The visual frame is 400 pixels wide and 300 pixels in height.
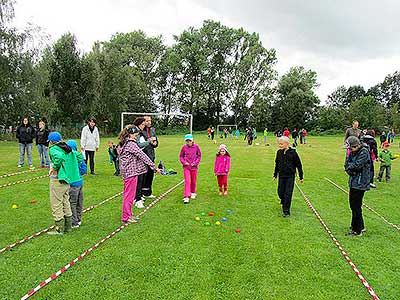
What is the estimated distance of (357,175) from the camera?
5.79 metres

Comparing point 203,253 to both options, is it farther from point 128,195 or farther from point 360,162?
point 360,162

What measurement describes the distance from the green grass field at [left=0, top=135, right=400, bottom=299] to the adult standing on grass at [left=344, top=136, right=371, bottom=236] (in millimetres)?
307

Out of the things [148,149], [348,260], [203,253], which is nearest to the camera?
[348,260]

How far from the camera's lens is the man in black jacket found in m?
6.88

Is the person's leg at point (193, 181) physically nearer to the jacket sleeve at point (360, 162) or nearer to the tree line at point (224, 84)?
the jacket sleeve at point (360, 162)

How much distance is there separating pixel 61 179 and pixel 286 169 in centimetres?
422

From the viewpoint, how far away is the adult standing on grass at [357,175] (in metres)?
5.71

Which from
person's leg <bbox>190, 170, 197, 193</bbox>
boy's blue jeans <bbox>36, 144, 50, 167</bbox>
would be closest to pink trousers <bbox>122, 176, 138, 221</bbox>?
person's leg <bbox>190, 170, 197, 193</bbox>

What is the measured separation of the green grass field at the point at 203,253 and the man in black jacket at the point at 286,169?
37 centimetres

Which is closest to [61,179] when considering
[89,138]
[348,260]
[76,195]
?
[76,195]

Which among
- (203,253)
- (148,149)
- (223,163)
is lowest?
(203,253)

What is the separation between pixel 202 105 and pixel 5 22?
3548 cm

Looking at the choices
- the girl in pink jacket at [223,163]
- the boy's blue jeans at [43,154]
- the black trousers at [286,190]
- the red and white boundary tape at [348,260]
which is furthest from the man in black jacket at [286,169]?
the boy's blue jeans at [43,154]

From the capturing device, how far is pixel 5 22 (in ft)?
82.6
